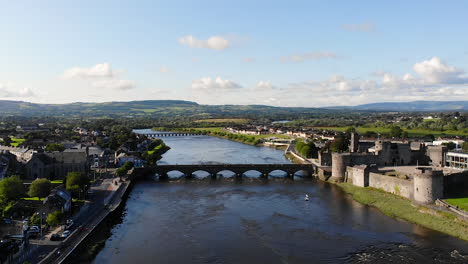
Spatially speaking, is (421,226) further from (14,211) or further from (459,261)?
(14,211)

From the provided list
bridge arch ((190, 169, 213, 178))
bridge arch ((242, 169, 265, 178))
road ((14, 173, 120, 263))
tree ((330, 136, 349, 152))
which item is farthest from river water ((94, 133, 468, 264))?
tree ((330, 136, 349, 152))

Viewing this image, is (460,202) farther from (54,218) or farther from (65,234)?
(54,218)

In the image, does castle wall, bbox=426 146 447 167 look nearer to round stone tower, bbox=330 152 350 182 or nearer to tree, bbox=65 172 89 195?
round stone tower, bbox=330 152 350 182

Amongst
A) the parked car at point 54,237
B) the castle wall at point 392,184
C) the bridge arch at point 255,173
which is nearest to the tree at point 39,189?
the parked car at point 54,237

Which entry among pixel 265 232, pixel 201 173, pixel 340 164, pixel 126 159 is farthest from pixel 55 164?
pixel 340 164

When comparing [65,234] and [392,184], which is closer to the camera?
[65,234]

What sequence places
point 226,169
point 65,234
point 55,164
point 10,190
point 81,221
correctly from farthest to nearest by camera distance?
point 226,169 → point 55,164 → point 10,190 → point 81,221 → point 65,234

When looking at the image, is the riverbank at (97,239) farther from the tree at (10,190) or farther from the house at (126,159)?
the house at (126,159)

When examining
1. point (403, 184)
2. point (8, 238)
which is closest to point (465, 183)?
point (403, 184)
